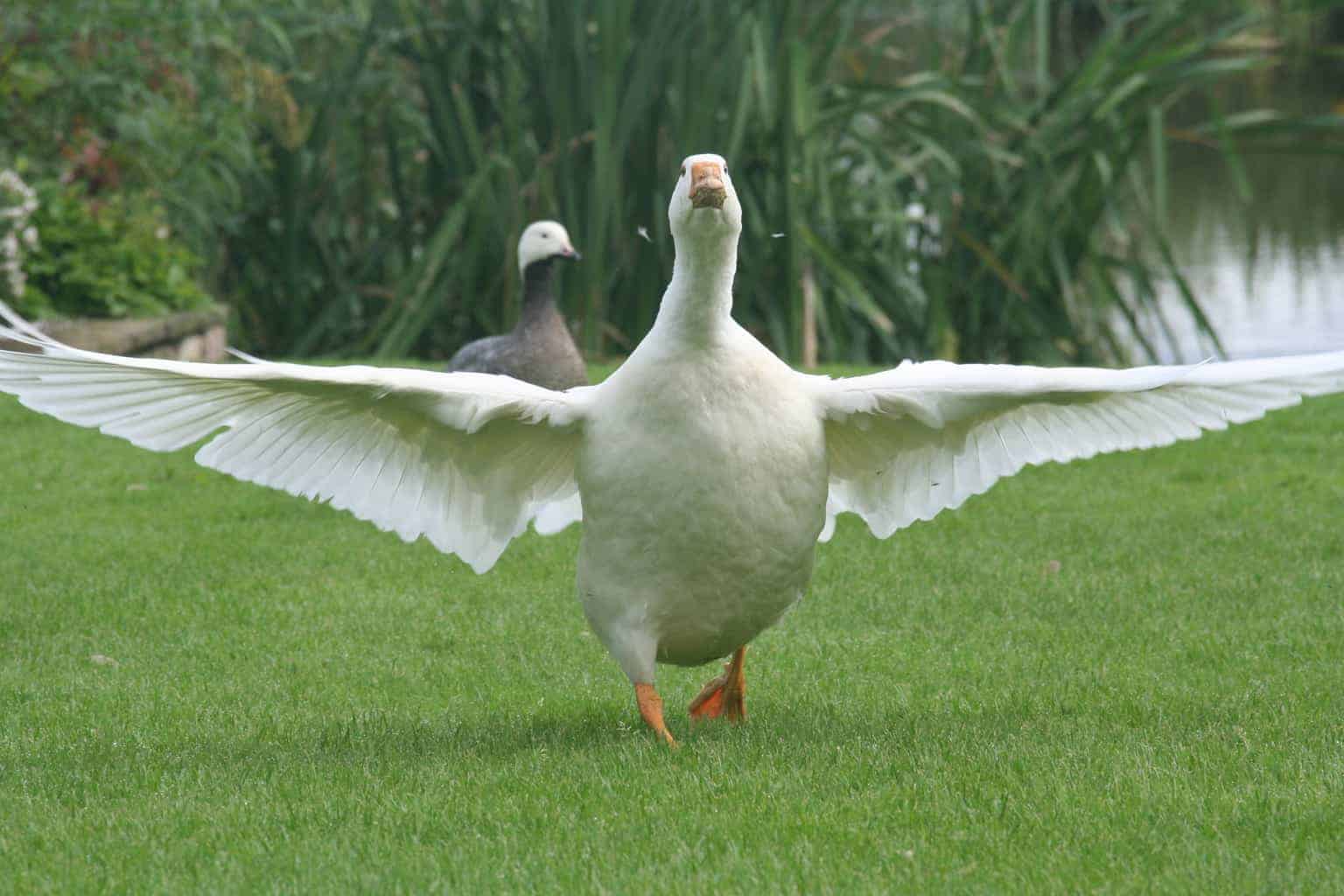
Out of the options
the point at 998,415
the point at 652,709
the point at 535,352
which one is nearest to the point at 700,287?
the point at 998,415

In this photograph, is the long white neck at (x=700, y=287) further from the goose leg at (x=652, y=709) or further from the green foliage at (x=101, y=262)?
the green foliage at (x=101, y=262)

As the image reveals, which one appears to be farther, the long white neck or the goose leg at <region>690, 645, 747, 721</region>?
the goose leg at <region>690, 645, 747, 721</region>

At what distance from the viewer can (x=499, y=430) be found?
202 inches

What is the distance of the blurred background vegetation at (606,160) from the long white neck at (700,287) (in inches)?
257

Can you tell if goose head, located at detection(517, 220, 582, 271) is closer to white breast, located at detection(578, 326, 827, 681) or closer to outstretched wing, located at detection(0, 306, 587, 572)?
outstretched wing, located at detection(0, 306, 587, 572)

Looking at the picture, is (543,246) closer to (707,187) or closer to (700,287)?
(700,287)

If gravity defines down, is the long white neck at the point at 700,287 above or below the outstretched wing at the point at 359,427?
above

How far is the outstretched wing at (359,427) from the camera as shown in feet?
14.9

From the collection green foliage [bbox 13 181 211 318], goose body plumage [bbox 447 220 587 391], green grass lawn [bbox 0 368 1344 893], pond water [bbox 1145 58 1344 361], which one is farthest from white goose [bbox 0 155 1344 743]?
green foliage [bbox 13 181 211 318]

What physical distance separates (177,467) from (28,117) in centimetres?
444

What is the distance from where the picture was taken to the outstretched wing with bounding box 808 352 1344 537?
4672mm

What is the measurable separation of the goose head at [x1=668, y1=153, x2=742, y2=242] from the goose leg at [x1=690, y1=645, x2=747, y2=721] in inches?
50.2

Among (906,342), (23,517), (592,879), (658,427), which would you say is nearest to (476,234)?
(906,342)

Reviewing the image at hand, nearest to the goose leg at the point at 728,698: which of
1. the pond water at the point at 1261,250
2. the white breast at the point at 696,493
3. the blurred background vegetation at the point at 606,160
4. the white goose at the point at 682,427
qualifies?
the white goose at the point at 682,427
